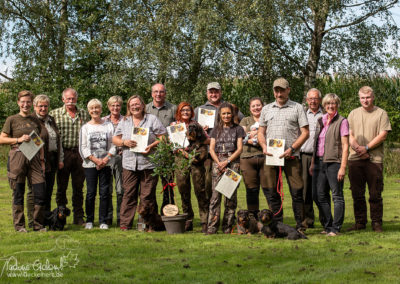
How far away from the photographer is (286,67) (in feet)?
69.8

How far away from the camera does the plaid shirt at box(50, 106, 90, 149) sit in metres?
9.11

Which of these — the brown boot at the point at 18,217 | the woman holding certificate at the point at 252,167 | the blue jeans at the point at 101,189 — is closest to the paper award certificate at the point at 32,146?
the brown boot at the point at 18,217

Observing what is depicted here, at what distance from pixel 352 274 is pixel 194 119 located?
3.97 m

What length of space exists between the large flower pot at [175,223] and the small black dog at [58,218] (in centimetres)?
141

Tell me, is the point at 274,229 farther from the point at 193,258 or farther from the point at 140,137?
the point at 140,137

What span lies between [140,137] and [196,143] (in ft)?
2.67

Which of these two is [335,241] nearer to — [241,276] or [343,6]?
[241,276]

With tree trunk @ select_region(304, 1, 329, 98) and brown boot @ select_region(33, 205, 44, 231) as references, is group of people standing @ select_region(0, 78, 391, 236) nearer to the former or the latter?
brown boot @ select_region(33, 205, 44, 231)

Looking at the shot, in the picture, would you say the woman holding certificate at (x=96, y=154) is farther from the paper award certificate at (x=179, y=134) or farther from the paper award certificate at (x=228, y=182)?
the paper award certificate at (x=228, y=182)

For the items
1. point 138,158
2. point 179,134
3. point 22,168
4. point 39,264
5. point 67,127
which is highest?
point 67,127

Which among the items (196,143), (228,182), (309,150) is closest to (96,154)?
(196,143)

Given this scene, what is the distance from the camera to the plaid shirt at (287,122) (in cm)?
775

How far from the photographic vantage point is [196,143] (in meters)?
8.35

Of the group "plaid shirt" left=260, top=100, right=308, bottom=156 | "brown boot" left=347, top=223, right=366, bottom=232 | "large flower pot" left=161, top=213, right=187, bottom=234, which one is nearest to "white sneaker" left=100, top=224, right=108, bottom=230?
"large flower pot" left=161, top=213, right=187, bottom=234
